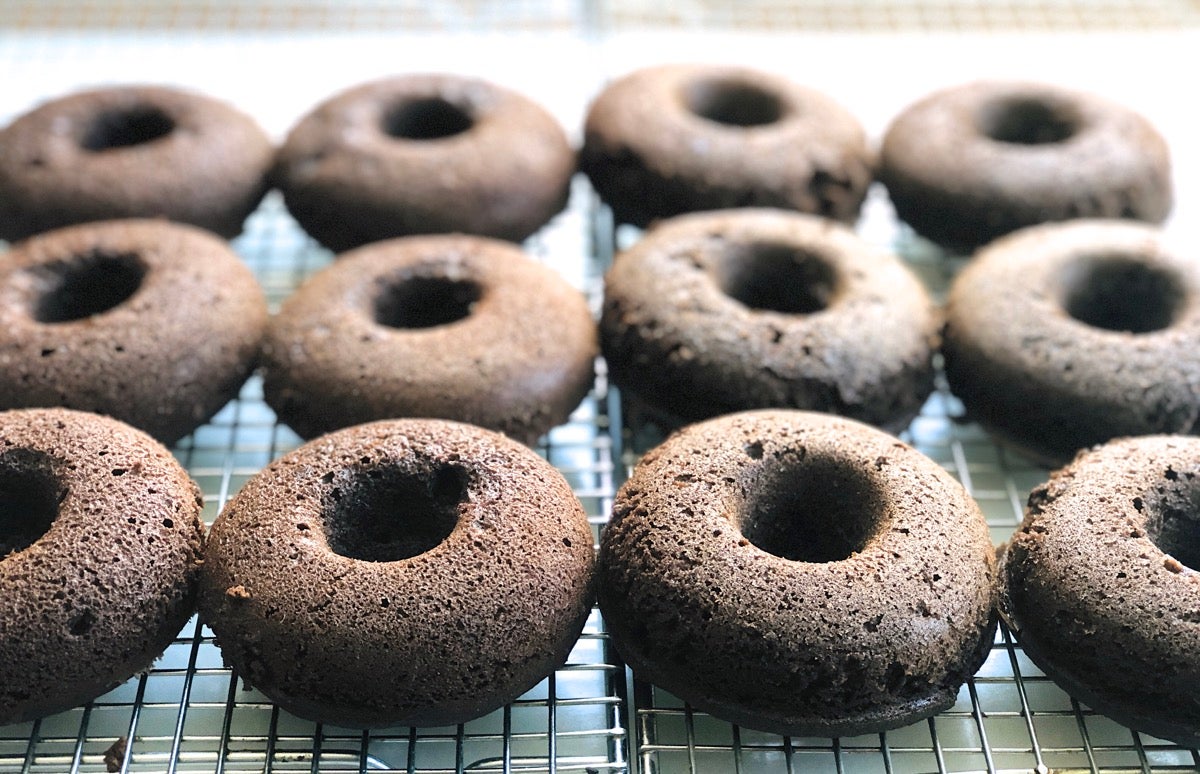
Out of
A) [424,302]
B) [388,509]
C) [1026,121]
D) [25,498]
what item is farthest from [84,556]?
[1026,121]

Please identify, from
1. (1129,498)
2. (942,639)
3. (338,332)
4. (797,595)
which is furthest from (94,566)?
(1129,498)

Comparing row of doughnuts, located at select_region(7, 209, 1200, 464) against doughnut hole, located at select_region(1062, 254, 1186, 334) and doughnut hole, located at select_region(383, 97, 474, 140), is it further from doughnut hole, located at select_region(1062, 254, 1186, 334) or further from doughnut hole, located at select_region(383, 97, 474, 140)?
doughnut hole, located at select_region(383, 97, 474, 140)

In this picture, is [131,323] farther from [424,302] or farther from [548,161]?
[548,161]

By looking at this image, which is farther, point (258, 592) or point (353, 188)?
point (353, 188)

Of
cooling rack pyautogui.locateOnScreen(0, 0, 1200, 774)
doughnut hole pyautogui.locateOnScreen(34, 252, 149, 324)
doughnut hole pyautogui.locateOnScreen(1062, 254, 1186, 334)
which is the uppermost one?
doughnut hole pyautogui.locateOnScreen(1062, 254, 1186, 334)

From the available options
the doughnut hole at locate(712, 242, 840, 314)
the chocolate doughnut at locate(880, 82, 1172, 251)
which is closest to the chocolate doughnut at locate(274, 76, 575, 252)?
the doughnut hole at locate(712, 242, 840, 314)

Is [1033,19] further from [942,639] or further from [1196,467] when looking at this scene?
[942,639]
